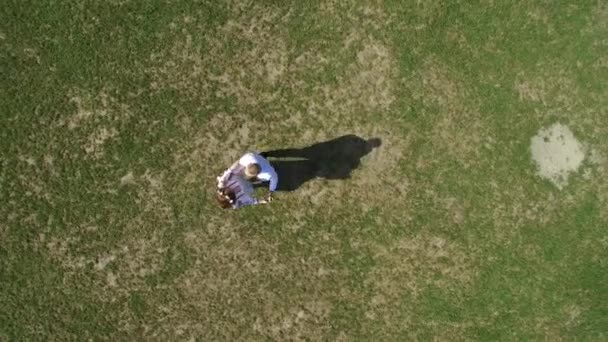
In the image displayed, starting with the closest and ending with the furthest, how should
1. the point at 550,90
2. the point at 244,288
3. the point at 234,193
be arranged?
the point at 234,193 → the point at 244,288 → the point at 550,90

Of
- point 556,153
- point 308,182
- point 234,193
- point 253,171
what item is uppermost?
point 556,153

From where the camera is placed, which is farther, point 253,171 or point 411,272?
point 411,272

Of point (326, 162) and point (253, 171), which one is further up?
point (326, 162)

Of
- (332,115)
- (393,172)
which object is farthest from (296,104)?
(393,172)

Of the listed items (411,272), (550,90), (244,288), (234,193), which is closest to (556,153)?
(550,90)

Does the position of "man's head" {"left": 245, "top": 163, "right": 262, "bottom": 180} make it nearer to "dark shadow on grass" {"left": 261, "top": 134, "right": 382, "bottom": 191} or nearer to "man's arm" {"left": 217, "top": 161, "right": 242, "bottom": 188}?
"man's arm" {"left": 217, "top": 161, "right": 242, "bottom": 188}

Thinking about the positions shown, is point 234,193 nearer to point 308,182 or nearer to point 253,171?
point 253,171

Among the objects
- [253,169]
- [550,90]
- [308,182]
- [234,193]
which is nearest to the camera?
[253,169]
